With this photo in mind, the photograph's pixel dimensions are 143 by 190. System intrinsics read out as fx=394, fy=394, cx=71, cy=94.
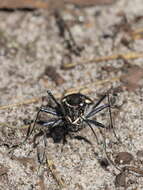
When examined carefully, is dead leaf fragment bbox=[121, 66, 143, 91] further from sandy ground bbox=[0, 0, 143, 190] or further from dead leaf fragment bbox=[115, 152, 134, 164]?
dead leaf fragment bbox=[115, 152, 134, 164]

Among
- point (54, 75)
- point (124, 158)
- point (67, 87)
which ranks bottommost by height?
point (124, 158)

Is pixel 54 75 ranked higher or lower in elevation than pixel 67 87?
higher

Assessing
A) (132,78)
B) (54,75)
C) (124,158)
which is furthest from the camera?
(54,75)

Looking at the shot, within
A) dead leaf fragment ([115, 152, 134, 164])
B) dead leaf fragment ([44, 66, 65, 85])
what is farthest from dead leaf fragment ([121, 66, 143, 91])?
dead leaf fragment ([115, 152, 134, 164])

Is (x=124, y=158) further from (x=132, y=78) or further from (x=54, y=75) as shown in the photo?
(x=54, y=75)

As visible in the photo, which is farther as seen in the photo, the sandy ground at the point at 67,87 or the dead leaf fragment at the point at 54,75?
the dead leaf fragment at the point at 54,75

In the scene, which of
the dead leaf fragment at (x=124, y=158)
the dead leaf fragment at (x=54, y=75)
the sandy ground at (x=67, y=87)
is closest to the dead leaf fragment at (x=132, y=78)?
the sandy ground at (x=67, y=87)

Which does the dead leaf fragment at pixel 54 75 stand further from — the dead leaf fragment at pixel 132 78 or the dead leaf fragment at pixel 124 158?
the dead leaf fragment at pixel 124 158

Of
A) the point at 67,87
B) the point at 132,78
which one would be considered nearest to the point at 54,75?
the point at 67,87

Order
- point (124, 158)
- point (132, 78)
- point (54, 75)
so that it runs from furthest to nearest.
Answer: point (54, 75)
point (132, 78)
point (124, 158)
